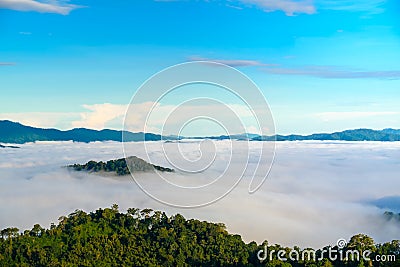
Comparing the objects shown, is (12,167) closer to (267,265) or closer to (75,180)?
(75,180)

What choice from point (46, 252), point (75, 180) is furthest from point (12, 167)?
point (46, 252)

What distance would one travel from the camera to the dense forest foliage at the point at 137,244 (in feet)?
50.4

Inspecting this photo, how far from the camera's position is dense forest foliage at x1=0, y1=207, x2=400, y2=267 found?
15.4 metres

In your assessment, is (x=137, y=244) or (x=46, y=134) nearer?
(x=137, y=244)

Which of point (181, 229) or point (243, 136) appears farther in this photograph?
point (181, 229)

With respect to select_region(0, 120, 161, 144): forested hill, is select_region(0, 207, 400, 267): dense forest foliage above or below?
below

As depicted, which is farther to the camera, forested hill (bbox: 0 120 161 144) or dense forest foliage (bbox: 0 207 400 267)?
forested hill (bbox: 0 120 161 144)

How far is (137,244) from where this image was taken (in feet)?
57.0

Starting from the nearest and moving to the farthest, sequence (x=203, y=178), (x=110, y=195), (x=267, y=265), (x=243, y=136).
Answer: (x=243, y=136) < (x=267, y=265) < (x=203, y=178) < (x=110, y=195)

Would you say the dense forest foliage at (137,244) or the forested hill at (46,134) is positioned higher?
the forested hill at (46,134)

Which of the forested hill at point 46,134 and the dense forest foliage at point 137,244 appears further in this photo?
the forested hill at point 46,134

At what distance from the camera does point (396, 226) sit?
28.3 metres

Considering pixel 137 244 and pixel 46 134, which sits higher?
pixel 46 134

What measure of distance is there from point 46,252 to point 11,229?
263cm
